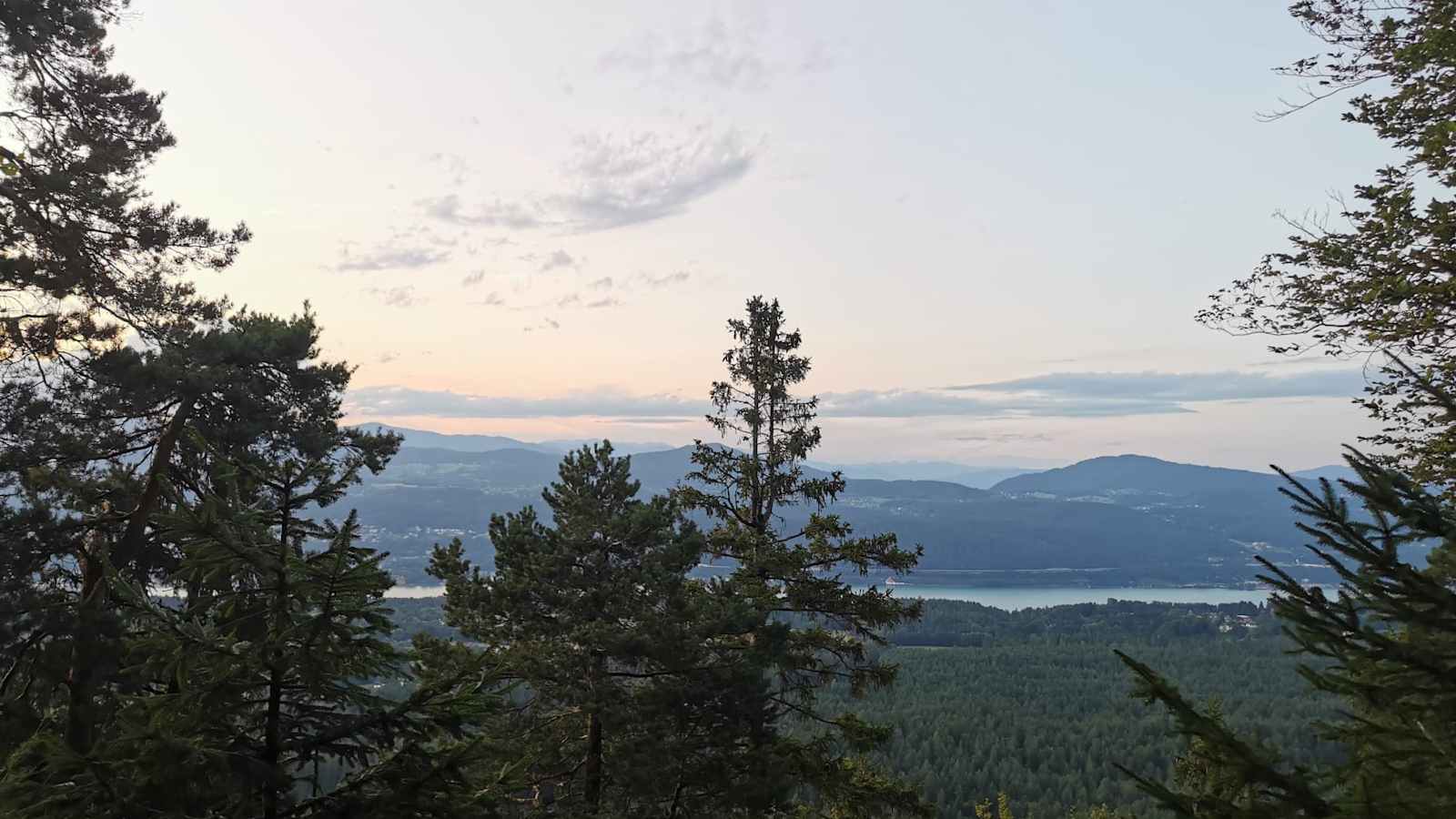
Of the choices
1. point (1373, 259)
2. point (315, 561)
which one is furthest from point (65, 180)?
point (1373, 259)

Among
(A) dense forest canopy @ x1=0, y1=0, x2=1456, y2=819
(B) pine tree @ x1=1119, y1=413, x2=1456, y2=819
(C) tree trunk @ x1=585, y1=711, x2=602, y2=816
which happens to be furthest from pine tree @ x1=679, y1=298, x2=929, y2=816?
(B) pine tree @ x1=1119, y1=413, x2=1456, y2=819

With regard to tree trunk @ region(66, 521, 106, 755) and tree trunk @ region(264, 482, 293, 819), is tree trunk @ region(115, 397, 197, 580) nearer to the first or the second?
tree trunk @ region(66, 521, 106, 755)

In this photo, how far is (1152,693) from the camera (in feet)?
10.7

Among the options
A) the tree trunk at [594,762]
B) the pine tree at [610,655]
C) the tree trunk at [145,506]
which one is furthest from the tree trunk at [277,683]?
the tree trunk at [594,762]

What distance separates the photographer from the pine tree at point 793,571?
15.8 meters

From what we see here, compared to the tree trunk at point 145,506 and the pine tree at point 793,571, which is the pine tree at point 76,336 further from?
the pine tree at point 793,571

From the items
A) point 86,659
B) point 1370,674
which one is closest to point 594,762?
point 86,659

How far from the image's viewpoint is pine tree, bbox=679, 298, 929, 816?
15.8m

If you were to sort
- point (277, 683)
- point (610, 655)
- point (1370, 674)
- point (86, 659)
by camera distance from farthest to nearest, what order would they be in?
1. point (610, 655)
2. point (86, 659)
3. point (277, 683)
4. point (1370, 674)

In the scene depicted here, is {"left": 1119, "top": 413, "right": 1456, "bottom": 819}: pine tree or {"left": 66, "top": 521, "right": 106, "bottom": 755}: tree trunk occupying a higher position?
{"left": 1119, "top": 413, "right": 1456, "bottom": 819}: pine tree

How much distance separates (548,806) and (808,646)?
241 inches

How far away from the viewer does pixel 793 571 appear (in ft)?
55.1

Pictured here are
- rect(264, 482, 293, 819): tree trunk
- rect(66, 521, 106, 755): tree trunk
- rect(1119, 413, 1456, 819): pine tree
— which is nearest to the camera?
rect(1119, 413, 1456, 819): pine tree

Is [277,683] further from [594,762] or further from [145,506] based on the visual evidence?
[594,762]
